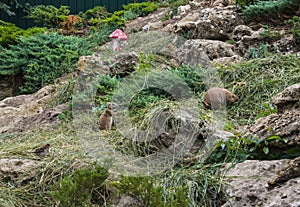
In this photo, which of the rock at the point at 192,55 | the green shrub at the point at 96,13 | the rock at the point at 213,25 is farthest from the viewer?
the green shrub at the point at 96,13

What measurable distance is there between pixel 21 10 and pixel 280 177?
9835mm

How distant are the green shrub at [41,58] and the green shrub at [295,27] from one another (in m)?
3.30

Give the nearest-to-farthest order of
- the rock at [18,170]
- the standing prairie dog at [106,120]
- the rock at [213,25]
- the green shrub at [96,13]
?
the rock at [18,170] < the standing prairie dog at [106,120] < the rock at [213,25] < the green shrub at [96,13]

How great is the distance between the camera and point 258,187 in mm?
2492

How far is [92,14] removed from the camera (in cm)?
1052

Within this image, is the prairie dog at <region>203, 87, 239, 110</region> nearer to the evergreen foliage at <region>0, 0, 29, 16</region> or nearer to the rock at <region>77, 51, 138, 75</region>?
the rock at <region>77, 51, 138, 75</region>

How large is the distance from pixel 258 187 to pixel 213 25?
453 centimetres

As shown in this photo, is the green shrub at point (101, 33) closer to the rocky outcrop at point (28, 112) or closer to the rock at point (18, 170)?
the rocky outcrop at point (28, 112)

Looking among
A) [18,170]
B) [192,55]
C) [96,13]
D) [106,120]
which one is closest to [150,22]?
[96,13]

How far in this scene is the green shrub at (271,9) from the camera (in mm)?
6438

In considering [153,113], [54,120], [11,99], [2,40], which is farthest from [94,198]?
[2,40]

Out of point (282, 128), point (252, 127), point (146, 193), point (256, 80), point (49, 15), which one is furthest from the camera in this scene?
point (49, 15)

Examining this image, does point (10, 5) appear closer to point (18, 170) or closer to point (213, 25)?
point (213, 25)

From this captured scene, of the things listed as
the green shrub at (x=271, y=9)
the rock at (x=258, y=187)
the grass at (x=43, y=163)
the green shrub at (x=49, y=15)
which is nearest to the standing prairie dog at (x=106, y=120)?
the grass at (x=43, y=163)
